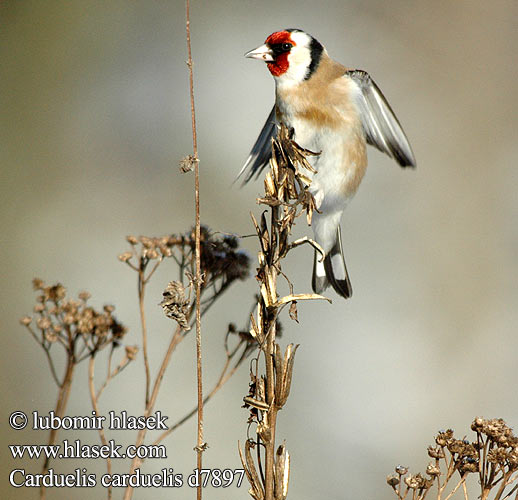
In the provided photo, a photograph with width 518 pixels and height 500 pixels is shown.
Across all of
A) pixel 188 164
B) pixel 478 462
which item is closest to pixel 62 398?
pixel 188 164

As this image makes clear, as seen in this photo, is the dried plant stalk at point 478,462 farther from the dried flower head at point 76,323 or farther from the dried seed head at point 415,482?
the dried flower head at point 76,323

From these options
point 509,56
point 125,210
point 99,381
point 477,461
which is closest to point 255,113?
point 125,210

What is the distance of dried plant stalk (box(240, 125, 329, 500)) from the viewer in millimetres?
576

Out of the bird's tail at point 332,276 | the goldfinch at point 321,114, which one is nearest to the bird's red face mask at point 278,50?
the goldfinch at point 321,114

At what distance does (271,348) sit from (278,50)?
2.17 ft

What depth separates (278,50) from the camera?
108cm

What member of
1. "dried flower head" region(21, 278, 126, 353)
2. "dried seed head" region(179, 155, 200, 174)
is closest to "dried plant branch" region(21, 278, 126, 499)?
"dried flower head" region(21, 278, 126, 353)

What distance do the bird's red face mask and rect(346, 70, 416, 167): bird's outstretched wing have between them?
12 centimetres

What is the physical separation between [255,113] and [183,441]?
Result: 1204mm

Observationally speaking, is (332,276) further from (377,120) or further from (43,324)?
(43,324)

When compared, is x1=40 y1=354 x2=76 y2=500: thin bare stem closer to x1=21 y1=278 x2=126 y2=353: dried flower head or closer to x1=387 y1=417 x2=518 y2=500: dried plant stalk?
x1=21 y1=278 x2=126 y2=353: dried flower head

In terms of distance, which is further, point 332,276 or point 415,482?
point 332,276

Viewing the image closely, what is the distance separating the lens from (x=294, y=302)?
63 cm

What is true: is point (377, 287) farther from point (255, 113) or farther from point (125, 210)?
point (125, 210)
